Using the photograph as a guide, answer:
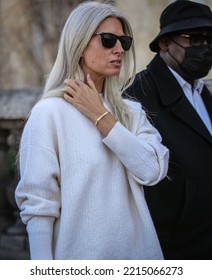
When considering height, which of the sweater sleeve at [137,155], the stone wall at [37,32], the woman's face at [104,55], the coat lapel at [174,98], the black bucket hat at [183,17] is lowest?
the stone wall at [37,32]

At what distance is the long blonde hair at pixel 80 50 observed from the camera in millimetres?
2609

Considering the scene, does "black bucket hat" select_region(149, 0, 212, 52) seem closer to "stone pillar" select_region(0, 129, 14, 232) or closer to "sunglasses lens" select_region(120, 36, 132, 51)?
"sunglasses lens" select_region(120, 36, 132, 51)

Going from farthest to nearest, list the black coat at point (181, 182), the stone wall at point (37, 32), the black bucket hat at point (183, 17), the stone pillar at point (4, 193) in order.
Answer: the stone wall at point (37, 32) < the stone pillar at point (4, 193) < the black bucket hat at point (183, 17) < the black coat at point (181, 182)

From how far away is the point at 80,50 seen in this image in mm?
2623

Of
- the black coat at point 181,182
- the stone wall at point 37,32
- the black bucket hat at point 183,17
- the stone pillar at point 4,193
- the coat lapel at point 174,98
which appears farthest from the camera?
the stone wall at point 37,32

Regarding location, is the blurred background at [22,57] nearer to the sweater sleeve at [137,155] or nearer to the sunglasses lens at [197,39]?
the sunglasses lens at [197,39]

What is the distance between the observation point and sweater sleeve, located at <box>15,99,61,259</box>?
8.13ft

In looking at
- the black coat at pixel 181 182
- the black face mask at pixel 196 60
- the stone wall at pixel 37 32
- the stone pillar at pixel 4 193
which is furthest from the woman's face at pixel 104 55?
the stone wall at pixel 37 32

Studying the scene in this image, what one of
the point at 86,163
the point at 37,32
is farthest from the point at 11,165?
the point at 37,32

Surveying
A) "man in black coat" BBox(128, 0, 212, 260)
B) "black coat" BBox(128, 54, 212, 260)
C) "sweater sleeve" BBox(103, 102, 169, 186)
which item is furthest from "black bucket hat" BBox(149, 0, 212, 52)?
"sweater sleeve" BBox(103, 102, 169, 186)

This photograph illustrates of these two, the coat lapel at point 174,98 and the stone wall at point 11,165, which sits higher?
the coat lapel at point 174,98

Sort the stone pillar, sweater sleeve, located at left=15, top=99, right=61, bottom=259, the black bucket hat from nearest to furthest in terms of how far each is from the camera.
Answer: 1. sweater sleeve, located at left=15, top=99, right=61, bottom=259
2. the black bucket hat
3. the stone pillar

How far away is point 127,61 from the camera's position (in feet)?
9.34

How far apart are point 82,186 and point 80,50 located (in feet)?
1.66
